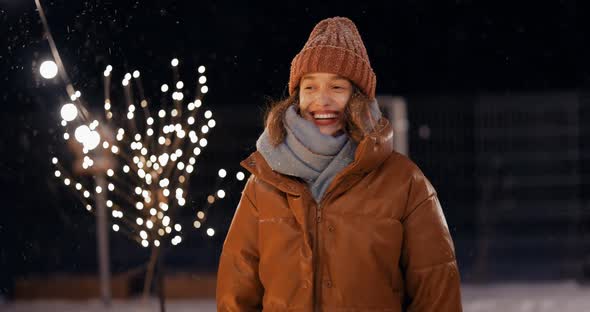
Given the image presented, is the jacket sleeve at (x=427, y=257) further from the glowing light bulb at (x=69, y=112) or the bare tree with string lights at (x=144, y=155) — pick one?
the glowing light bulb at (x=69, y=112)

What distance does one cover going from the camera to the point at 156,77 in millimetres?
6457

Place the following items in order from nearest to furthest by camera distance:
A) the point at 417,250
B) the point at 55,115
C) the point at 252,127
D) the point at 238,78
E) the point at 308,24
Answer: the point at 417,250 < the point at 252,127 < the point at 55,115 < the point at 238,78 < the point at 308,24

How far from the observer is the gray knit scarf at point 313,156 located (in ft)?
7.84

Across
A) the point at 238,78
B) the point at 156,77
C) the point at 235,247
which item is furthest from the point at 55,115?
the point at 235,247

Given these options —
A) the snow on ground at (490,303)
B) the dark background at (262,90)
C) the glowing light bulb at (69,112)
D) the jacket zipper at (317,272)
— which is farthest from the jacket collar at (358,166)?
the snow on ground at (490,303)

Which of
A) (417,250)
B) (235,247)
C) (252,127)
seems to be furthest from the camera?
(252,127)

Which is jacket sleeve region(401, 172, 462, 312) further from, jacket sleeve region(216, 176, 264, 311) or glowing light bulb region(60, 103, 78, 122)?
glowing light bulb region(60, 103, 78, 122)

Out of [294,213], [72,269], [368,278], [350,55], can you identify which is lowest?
[72,269]

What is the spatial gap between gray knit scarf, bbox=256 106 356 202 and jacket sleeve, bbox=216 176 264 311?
0.15m

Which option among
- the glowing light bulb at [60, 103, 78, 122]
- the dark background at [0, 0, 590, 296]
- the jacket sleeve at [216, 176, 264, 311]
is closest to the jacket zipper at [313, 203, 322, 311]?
the jacket sleeve at [216, 176, 264, 311]

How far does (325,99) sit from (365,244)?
0.47 meters

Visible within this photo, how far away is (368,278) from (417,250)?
167 millimetres

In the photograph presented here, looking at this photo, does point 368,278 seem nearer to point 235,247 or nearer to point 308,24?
point 235,247

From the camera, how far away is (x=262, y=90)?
10.9 m
